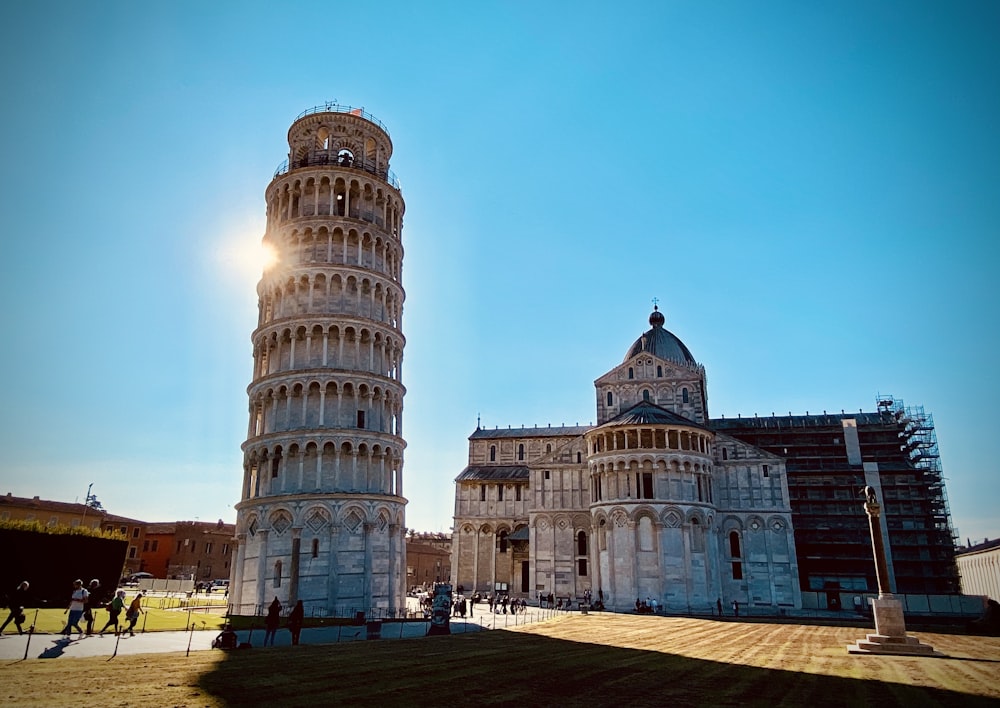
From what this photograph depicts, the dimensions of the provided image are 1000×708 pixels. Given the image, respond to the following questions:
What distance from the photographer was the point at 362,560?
3741 centimetres

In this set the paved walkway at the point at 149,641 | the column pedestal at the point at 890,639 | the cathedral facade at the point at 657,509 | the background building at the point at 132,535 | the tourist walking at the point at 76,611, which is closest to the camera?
the paved walkway at the point at 149,641

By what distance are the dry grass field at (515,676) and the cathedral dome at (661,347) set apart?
1642 inches

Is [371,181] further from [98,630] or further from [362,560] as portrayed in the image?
[98,630]

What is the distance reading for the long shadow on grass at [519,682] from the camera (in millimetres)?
13023

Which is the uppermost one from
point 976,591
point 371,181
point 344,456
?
point 371,181

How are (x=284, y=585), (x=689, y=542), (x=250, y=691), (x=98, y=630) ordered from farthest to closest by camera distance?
(x=689, y=542), (x=284, y=585), (x=98, y=630), (x=250, y=691)

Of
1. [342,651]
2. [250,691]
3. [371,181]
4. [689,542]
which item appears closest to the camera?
[250,691]

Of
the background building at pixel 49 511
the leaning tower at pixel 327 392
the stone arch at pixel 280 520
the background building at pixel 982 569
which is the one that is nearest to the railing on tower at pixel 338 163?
the leaning tower at pixel 327 392

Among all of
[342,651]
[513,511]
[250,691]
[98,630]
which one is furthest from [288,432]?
[513,511]

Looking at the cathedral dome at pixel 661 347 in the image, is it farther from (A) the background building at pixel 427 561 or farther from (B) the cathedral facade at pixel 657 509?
(A) the background building at pixel 427 561

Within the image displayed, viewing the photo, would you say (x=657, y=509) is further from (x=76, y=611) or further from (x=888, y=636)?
(x=76, y=611)

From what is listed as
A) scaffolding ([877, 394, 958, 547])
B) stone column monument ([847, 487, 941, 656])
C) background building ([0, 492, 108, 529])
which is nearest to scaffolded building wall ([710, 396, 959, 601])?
scaffolding ([877, 394, 958, 547])

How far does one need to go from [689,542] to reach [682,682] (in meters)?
37.0

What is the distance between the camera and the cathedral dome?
65.6 m
